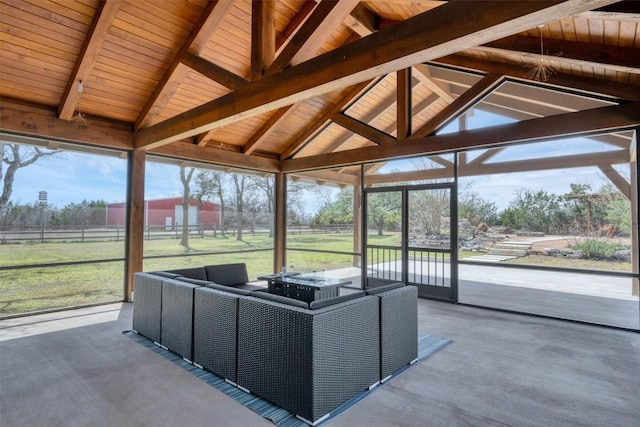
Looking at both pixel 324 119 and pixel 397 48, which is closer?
pixel 397 48

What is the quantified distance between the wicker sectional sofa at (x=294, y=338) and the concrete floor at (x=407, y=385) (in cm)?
19

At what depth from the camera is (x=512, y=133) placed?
16.4 ft

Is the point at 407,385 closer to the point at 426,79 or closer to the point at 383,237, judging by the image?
the point at 383,237

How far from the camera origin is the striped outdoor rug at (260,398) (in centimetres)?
238

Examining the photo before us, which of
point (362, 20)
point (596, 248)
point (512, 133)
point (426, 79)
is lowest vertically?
point (596, 248)

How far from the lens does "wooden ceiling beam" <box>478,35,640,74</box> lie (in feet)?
11.5

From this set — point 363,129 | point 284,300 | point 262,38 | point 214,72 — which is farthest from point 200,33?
point 284,300

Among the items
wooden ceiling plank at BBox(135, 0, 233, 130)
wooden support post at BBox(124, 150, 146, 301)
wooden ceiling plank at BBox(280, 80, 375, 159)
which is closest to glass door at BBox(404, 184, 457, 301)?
wooden ceiling plank at BBox(280, 80, 375, 159)

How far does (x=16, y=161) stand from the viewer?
15.9 ft

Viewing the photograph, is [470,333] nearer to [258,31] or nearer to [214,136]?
[258,31]

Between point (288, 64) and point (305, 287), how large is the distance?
271cm

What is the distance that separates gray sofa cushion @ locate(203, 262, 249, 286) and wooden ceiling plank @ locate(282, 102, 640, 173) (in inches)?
119

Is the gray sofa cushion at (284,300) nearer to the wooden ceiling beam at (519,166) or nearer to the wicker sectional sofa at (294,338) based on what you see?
the wicker sectional sofa at (294,338)

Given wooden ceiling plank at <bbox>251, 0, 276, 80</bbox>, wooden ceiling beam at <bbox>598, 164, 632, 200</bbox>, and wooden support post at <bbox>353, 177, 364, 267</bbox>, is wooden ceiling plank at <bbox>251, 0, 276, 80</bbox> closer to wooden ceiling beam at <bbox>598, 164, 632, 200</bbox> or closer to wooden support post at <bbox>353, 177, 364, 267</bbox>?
wooden support post at <bbox>353, 177, 364, 267</bbox>
